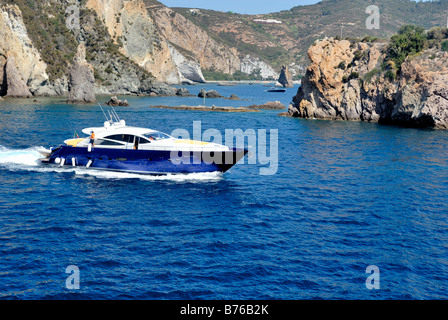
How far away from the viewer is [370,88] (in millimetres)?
77562

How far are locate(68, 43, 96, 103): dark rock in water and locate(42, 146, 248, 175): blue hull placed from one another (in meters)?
75.3

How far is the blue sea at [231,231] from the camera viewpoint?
1828 cm

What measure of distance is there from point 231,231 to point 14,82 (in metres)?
97.0

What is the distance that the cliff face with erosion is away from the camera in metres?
67.6

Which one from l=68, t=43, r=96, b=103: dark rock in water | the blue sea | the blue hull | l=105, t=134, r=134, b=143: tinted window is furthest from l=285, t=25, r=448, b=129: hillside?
l=68, t=43, r=96, b=103: dark rock in water

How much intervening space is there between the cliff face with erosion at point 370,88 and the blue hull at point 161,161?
147 ft

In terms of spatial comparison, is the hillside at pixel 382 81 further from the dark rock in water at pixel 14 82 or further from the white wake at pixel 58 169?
the dark rock in water at pixel 14 82

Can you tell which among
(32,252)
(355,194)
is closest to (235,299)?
(32,252)

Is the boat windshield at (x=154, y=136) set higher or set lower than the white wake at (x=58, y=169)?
higher
